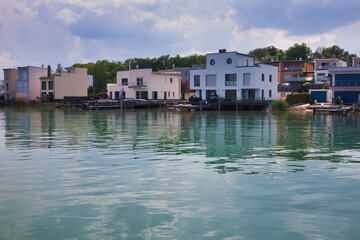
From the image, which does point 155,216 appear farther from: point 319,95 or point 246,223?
point 319,95

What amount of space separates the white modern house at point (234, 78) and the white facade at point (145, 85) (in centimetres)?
1483

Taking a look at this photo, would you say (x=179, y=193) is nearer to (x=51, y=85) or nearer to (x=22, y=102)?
(x=51, y=85)

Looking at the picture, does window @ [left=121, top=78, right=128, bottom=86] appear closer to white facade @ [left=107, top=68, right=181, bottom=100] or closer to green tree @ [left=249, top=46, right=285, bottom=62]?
white facade @ [left=107, top=68, right=181, bottom=100]

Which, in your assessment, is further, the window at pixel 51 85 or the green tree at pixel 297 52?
the green tree at pixel 297 52

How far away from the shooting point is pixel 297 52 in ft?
398

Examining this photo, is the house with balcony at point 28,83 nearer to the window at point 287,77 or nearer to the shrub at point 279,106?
the shrub at point 279,106

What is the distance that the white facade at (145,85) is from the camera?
84188 mm

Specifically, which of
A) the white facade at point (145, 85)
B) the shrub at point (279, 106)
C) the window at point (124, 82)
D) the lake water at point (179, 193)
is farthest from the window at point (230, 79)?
the lake water at point (179, 193)

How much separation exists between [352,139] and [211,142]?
8742mm

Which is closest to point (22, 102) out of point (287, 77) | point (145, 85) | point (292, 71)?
point (145, 85)

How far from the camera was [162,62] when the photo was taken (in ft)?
415

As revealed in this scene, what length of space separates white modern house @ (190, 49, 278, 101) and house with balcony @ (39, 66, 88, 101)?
33.4m

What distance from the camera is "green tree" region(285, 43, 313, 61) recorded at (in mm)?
121438

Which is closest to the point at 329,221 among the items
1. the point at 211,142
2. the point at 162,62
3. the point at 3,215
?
the point at 3,215
